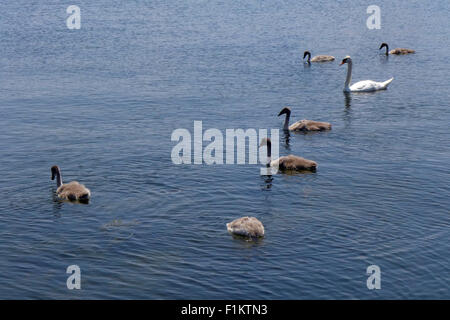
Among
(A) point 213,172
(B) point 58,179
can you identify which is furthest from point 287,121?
(B) point 58,179

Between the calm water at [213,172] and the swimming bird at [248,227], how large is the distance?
0.36 meters

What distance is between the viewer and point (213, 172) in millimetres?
28453

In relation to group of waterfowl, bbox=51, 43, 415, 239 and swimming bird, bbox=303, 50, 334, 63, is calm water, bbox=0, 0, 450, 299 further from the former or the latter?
swimming bird, bbox=303, 50, 334, 63

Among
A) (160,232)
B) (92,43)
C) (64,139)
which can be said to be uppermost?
(92,43)

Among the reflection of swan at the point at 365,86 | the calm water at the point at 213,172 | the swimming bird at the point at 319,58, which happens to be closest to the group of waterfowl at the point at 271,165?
the reflection of swan at the point at 365,86

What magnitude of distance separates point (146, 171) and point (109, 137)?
222 inches

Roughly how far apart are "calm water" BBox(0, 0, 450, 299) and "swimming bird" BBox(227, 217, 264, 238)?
1.18 feet

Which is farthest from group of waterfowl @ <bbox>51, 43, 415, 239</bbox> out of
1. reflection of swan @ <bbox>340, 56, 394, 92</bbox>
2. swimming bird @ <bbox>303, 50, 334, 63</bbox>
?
swimming bird @ <bbox>303, 50, 334, 63</bbox>

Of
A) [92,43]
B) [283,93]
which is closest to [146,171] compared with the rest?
[283,93]

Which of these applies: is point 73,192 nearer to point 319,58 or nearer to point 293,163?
point 293,163

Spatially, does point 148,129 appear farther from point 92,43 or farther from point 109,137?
point 92,43

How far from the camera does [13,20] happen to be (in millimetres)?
66000

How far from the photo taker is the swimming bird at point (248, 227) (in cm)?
2145

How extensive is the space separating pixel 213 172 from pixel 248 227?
7.30m
